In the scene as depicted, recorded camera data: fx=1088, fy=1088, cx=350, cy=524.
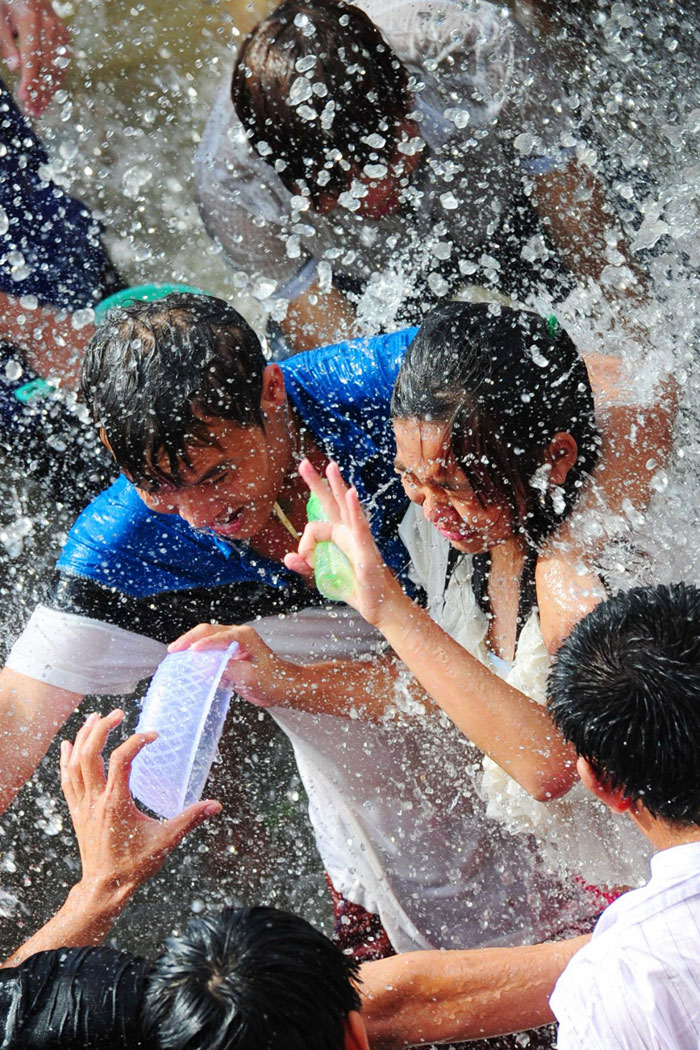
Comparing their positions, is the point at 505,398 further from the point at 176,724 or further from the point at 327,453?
the point at 176,724

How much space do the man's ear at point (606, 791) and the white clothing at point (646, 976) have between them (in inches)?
6.2

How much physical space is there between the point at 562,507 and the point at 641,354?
32.9 inches

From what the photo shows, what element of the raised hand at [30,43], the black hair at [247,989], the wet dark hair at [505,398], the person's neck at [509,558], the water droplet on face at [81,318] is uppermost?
the raised hand at [30,43]

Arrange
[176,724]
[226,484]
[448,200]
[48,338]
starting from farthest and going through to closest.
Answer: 1. [48,338]
2. [448,200]
3. [226,484]
4. [176,724]

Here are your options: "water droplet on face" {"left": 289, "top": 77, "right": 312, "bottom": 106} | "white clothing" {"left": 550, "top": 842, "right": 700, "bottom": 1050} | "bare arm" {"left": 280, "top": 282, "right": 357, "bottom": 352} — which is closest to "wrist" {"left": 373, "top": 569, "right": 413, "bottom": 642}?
"white clothing" {"left": 550, "top": 842, "right": 700, "bottom": 1050}

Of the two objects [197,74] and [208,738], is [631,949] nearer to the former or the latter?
Answer: [208,738]

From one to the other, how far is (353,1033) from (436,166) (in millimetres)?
2397

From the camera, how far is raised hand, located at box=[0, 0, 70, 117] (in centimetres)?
362

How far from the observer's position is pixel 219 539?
2820mm

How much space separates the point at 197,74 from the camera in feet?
16.2

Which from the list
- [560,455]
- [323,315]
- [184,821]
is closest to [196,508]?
[184,821]

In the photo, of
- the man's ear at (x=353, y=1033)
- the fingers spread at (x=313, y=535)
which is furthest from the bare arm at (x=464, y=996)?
the fingers spread at (x=313, y=535)

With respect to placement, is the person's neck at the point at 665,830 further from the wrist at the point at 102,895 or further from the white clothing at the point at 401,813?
the wrist at the point at 102,895

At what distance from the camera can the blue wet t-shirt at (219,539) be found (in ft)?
9.07
